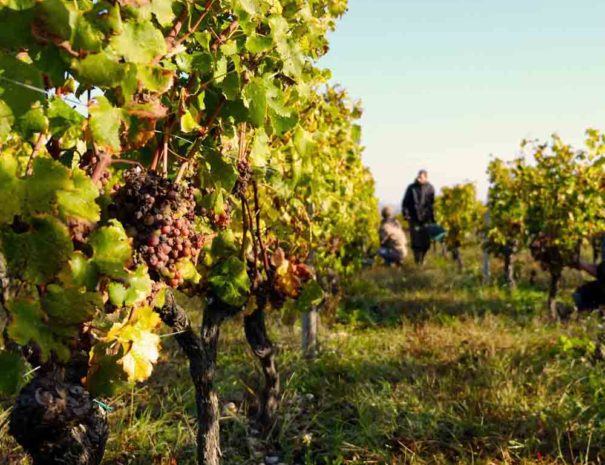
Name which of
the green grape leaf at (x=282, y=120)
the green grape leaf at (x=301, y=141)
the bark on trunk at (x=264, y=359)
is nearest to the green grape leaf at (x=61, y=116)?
the green grape leaf at (x=282, y=120)

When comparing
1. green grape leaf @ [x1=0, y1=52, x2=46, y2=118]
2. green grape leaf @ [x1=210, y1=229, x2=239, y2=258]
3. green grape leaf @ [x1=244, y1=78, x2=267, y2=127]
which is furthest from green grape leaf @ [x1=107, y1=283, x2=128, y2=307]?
green grape leaf @ [x1=210, y1=229, x2=239, y2=258]

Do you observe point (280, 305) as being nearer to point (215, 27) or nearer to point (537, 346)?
point (215, 27)

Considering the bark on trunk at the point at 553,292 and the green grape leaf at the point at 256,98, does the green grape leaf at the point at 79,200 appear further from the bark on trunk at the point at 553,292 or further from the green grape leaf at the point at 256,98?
the bark on trunk at the point at 553,292

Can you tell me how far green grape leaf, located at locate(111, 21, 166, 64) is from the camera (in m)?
1.28

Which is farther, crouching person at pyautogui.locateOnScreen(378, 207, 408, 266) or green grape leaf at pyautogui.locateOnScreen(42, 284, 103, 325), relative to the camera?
crouching person at pyautogui.locateOnScreen(378, 207, 408, 266)

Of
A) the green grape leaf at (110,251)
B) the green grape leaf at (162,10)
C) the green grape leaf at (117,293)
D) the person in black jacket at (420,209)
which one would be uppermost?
the person in black jacket at (420,209)

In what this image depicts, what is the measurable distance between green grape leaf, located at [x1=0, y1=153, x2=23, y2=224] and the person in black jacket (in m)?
10.4

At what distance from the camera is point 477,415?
13.5 ft

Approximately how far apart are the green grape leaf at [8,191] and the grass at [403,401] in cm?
248

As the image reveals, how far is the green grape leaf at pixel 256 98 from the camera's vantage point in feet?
5.55

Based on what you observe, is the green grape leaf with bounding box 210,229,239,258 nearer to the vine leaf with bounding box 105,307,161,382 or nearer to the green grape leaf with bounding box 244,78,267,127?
the vine leaf with bounding box 105,307,161,382

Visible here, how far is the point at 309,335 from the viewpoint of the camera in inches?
215

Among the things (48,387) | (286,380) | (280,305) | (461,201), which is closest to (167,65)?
(48,387)

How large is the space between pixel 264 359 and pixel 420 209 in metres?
8.02
